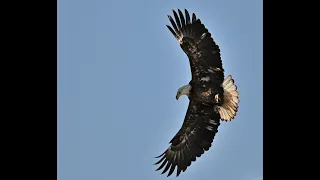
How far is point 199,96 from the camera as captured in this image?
7801 millimetres

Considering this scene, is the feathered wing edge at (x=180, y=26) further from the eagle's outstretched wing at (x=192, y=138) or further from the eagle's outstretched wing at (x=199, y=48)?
the eagle's outstretched wing at (x=192, y=138)

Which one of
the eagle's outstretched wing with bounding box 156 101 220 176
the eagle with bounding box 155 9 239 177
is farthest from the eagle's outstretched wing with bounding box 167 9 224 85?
the eagle's outstretched wing with bounding box 156 101 220 176

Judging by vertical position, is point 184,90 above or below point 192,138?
above

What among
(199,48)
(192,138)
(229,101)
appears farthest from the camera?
(192,138)

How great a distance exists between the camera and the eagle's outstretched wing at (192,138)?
8156mm

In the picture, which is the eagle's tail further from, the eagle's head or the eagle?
the eagle's head

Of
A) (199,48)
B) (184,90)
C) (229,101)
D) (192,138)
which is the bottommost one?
(192,138)

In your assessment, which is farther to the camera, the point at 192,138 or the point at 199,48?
the point at 192,138

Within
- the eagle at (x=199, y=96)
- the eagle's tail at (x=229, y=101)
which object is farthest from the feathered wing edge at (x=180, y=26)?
the eagle's tail at (x=229, y=101)

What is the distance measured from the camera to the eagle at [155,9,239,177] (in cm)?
751

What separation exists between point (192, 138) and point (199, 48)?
5.39 ft

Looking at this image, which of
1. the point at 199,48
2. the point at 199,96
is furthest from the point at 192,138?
the point at 199,48

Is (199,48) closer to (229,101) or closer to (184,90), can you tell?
(184,90)
